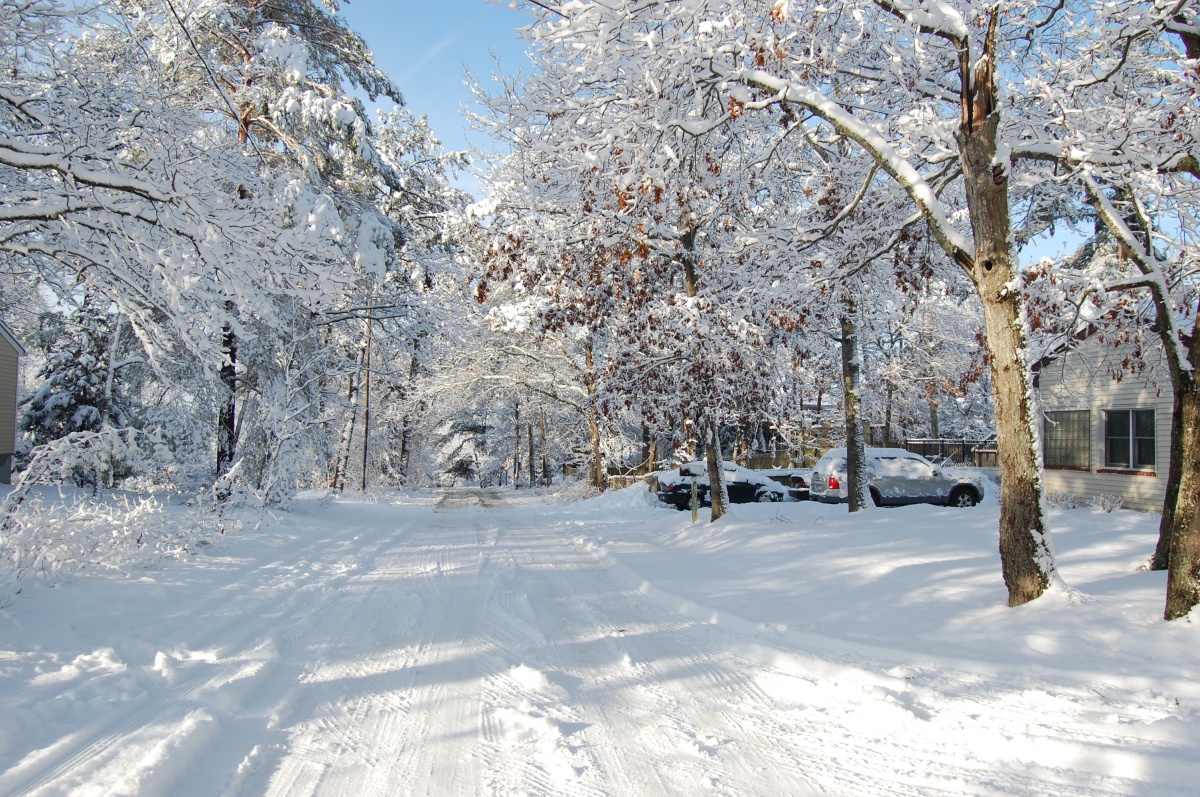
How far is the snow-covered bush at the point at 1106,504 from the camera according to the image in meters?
14.7

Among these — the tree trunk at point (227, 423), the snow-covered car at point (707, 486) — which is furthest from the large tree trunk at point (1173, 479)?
the tree trunk at point (227, 423)

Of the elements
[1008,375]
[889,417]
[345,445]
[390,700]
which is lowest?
[390,700]

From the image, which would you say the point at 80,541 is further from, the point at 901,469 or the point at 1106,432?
the point at 1106,432

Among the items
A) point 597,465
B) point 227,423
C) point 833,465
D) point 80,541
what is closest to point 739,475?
point 833,465

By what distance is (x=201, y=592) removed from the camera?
7543 mm

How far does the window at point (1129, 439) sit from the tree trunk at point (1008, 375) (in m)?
13.1

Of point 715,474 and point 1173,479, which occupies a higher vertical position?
point 1173,479

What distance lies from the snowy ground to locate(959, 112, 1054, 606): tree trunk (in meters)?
0.34

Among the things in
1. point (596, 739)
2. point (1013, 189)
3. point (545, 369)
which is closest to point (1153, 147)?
point (1013, 189)

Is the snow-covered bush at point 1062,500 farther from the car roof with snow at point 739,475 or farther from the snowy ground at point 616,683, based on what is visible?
the snowy ground at point 616,683

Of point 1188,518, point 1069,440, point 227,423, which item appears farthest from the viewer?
point 1069,440

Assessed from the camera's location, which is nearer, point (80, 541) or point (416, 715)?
point (416, 715)

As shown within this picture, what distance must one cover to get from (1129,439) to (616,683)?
16.6m

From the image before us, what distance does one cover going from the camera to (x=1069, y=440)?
18.1 m
